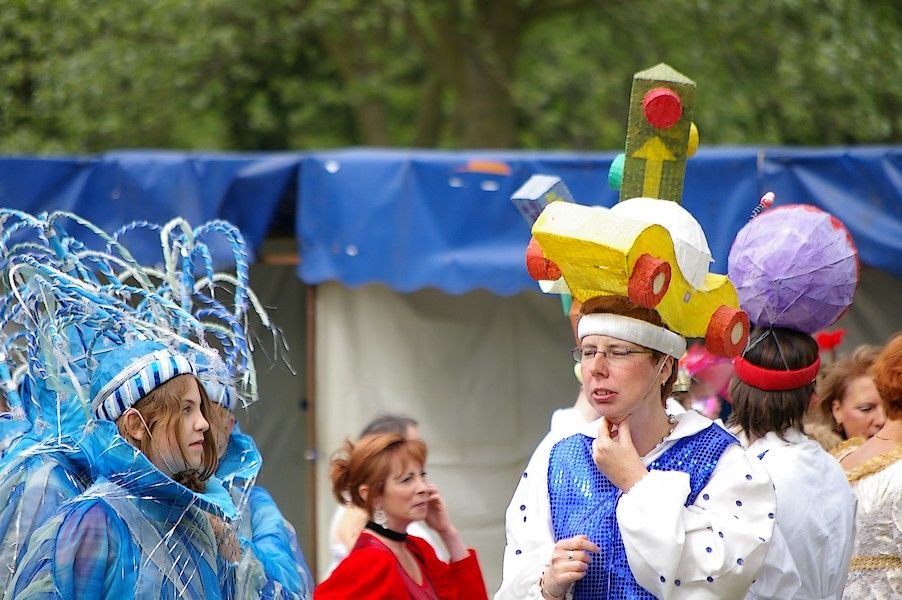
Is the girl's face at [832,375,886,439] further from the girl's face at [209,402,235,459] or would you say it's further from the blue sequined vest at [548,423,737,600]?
the girl's face at [209,402,235,459]

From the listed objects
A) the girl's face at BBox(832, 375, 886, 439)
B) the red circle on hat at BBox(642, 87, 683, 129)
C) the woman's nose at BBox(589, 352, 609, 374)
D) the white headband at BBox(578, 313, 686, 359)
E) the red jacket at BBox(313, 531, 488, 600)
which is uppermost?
the red circle on hat at BBox(642, 87, 683, 129)

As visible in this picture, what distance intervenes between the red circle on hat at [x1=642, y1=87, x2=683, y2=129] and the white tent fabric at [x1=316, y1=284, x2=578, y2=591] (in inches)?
131

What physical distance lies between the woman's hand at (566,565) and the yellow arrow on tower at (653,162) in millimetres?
944

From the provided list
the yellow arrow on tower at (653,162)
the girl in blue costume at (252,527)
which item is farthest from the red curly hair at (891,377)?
the girl in blue costume at (252,527)

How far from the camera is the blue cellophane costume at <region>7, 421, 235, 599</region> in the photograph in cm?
262

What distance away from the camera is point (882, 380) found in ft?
12.1

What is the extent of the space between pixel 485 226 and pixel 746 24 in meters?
5.87

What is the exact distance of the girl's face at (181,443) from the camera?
9.17ft

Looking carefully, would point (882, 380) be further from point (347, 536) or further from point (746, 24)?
point (746, 24)

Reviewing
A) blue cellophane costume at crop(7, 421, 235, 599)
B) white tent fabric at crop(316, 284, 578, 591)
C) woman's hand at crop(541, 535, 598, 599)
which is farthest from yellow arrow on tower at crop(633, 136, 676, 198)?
white tent fabric at crop(316, 284, 578, 591)

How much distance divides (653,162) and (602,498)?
901 mm

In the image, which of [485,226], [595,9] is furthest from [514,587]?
[595,9]

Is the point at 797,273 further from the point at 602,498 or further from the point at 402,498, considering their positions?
the point at 402,498

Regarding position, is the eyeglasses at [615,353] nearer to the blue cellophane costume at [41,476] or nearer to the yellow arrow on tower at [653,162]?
the yellow arrow on tower at [653,162]
